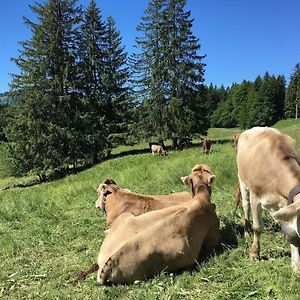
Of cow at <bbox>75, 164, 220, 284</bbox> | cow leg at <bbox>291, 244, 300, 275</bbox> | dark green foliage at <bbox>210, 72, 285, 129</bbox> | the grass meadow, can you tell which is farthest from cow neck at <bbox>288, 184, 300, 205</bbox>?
dark green foliage at <bbox>210, 72, 285, 129</bbox>

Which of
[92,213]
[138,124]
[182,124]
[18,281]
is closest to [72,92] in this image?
[138,124]

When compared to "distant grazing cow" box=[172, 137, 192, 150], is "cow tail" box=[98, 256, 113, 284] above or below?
above

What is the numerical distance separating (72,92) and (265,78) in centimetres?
7641

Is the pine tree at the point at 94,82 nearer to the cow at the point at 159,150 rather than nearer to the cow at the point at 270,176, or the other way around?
the cow at the point at 159,150

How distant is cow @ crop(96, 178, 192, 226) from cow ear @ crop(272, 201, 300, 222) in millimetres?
3641

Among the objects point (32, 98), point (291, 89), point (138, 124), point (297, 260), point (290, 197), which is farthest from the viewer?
point (291, 89)

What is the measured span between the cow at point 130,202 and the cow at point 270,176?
1.67m

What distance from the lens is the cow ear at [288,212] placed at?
155 inches

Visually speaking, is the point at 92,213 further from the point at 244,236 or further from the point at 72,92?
the point at 72,92

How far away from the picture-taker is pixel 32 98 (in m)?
35.7

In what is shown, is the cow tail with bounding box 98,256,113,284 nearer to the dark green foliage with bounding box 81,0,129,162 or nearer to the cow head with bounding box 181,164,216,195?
the cow head with bounding box 181,164,216,195

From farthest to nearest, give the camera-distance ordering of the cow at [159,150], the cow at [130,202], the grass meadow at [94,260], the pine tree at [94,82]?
the pine tree at [94,82] < the cow at [159,150] < the cow at [130,202] < the grass meadow at [94,260]

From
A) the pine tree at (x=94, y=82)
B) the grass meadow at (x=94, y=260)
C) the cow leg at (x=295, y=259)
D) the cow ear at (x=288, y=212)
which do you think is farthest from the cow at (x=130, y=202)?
the pine tree at (x=94, y=82)

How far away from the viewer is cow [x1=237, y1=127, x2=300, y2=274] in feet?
16.1
